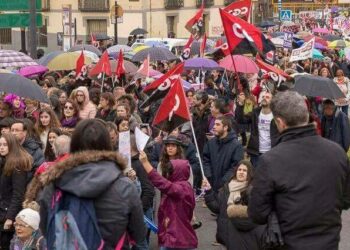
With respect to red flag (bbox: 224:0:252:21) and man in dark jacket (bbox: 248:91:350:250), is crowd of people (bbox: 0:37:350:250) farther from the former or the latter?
red flag (bbox: 224:0:252:21)

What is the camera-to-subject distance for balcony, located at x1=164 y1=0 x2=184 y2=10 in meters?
50.8

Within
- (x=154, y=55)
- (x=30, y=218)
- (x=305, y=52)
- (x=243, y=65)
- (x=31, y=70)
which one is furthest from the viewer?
(x=154, y=55)

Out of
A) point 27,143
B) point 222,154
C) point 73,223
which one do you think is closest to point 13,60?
point 222,154

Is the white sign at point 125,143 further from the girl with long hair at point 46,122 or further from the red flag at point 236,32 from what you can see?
the red flag at point 236,32

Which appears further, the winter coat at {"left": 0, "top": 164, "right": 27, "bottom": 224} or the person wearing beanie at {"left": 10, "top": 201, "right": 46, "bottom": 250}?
the winter coat at {"left": 0, "top": 164, "right": 27, "bottom": 224}

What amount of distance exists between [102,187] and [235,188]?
2557 millimetres

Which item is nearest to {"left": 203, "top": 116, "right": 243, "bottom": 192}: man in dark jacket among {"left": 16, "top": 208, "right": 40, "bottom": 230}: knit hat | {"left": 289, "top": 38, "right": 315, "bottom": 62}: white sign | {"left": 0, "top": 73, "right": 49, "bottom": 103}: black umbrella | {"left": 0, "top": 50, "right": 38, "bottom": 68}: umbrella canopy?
{"left": 0, "top": 73, "right": 49, "bottom": 103}: black umbrella

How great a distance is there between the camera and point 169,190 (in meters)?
6.96

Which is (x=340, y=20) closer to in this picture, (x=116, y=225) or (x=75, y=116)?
(x=75, y=116)

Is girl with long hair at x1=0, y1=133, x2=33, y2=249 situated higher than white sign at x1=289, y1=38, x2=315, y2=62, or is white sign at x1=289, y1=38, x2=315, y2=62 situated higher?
white sign at x1=289, y1=38, x2=315, y2=62

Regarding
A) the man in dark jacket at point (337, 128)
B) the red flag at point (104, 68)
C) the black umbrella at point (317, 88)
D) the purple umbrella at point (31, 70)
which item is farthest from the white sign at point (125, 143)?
the purple umbrella at point (31, 70)

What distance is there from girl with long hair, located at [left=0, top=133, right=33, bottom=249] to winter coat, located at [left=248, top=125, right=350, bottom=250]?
110 inches

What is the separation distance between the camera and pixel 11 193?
22.8 feet

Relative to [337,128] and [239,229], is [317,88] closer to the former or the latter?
[337,128]
